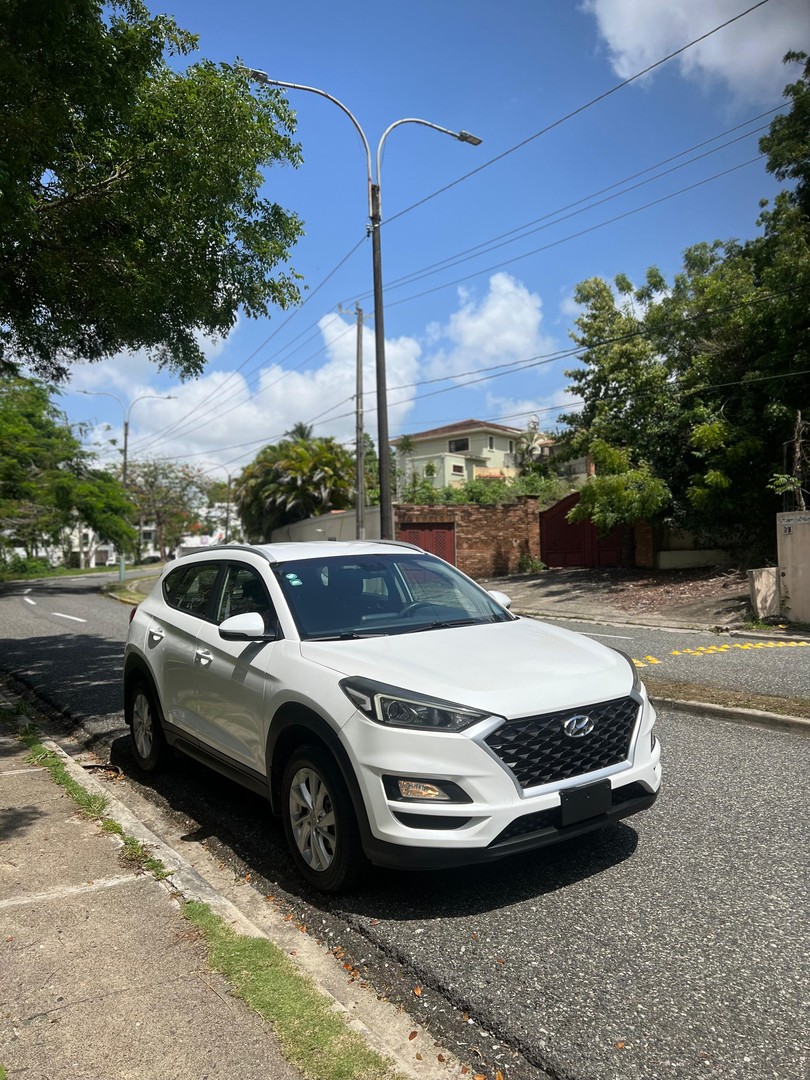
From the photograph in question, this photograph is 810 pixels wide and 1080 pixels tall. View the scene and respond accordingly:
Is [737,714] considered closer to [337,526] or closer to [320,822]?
[320,822]

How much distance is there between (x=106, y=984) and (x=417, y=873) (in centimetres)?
160

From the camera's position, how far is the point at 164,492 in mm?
67562

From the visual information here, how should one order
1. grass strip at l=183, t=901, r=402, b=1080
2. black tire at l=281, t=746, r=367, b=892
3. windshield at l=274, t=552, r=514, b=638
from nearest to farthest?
grass strip at l=183, t=901, r=402, b=1080 < black tire at l=281, t=746, r=367, b=892 < windshield at l=274, t=552, r=514, b=638

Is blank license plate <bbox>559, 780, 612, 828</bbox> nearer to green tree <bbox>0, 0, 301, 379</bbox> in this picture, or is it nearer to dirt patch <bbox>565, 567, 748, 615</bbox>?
green tree <bbox>0, 0, 301, 379</bbox>

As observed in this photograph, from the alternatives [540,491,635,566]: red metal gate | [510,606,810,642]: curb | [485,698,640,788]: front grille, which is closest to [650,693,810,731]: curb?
[485,698,640,788]: front grille

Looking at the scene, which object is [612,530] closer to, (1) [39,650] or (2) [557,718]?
(1) [39,650]

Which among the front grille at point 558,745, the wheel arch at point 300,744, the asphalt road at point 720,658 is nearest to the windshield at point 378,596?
the wheel arch at point 300,744

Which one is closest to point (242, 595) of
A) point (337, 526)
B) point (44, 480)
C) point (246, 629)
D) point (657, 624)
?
point (246, 629)

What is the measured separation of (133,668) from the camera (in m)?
6.41

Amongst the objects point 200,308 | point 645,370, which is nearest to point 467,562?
point 645,370

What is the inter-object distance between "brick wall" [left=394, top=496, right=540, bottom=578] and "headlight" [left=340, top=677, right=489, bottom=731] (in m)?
22.9

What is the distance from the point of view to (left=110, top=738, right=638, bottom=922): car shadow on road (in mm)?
3877

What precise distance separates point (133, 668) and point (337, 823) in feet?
10.5

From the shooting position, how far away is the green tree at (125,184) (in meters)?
5.93
